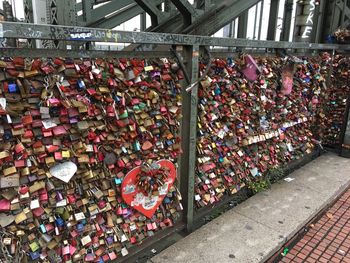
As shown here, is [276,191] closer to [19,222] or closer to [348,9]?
[19,222]

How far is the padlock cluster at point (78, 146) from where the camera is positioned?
2.01m

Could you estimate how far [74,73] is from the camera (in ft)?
7.06

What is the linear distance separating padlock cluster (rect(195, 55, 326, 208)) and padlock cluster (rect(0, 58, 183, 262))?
2.29 ft

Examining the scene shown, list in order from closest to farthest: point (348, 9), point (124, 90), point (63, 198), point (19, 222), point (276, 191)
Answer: point (19, 222)
point (63, 198)
point (124, 90)
point (276, 191)
point (348, 9)

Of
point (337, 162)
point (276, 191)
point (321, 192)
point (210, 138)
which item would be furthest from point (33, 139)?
point (337, 162)

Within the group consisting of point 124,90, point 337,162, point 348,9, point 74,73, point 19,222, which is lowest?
point 337,162

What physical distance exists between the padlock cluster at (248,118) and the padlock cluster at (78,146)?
2.29ft

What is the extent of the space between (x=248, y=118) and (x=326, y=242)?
5.98 ft

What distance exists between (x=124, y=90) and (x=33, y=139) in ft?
2.71

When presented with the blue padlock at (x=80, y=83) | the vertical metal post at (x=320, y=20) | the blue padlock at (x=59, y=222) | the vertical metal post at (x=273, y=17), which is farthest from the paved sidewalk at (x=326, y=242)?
the vertical metal post at (x=320, y=20)

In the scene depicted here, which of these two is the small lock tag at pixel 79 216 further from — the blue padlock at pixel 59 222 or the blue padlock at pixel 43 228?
the blue padlock at pixel 43 228

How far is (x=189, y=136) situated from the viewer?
3188 mm

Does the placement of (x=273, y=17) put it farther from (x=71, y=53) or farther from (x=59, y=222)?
(x=59, y=222)

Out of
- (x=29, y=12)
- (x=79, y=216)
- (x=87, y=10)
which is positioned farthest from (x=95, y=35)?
(x=87, y=10)
